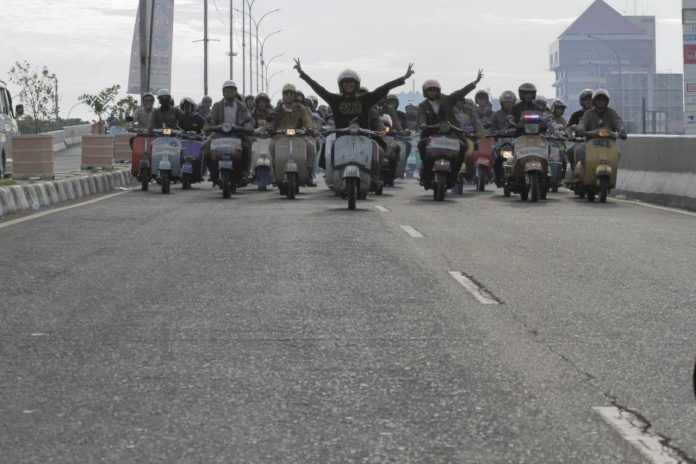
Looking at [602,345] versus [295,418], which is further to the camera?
[602,345]

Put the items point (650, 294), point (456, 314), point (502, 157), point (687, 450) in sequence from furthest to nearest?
1. point (502, 157)
2. point (650, 294)
3. point (456, 314)
4. point (687, 450)

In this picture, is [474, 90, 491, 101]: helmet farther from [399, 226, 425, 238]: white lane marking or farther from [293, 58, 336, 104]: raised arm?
[399, 226, 425, 238]: white lane marking

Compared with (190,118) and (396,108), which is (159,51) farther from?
(190,118)

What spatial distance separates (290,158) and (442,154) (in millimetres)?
2285

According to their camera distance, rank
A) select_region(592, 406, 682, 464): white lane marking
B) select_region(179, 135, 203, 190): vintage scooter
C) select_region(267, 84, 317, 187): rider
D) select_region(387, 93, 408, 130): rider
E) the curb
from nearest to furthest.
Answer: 1. select_region(592, 406, 682, 464): white lane marking
2. the curb
3. select_region(267, 84, 317, 187): rider
4. select_region(179, 135, 203, 190): vintage scooter
5. select_region(387, 93, 408, 130): rider

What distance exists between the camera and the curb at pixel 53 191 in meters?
19.1

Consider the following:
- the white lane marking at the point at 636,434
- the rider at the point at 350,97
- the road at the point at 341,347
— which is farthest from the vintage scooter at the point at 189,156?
the white lane marking at the point at 636,434

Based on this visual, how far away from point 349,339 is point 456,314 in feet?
3.74

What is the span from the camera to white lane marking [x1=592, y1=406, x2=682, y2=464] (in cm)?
504

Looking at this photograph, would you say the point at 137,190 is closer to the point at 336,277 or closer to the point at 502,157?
the point at 502,157

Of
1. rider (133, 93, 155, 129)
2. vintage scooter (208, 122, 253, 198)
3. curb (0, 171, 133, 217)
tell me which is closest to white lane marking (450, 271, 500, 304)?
curb (0, 171, 133, 217)

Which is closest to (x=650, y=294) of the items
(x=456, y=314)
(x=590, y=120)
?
(x=456, y=314)

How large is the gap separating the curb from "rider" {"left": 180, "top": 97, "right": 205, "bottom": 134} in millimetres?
1947

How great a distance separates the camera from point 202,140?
995 inches
